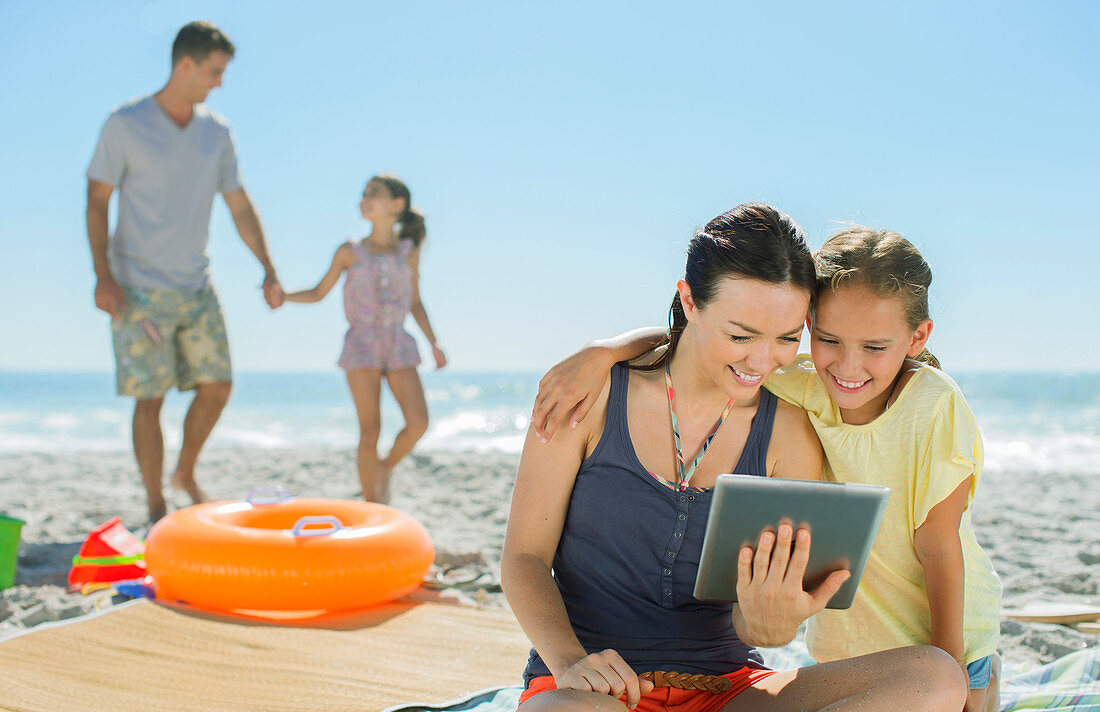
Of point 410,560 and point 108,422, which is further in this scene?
point 108,422

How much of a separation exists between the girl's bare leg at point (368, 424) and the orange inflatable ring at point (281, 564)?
165cm

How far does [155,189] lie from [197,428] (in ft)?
4.84

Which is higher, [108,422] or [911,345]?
[911,345]

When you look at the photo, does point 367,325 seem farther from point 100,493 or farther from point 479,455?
point 479,455

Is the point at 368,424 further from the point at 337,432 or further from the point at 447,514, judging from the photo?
the point at 337,432

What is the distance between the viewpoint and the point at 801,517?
1601 mm

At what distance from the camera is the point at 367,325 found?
219 inches

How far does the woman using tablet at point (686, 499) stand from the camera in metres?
1.77

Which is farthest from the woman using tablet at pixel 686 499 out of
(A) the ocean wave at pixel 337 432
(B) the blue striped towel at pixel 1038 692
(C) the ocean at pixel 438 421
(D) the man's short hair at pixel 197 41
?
(C) the ocean at pixel 438 421

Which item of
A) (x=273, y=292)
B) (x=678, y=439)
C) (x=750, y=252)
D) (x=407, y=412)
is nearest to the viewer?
(x=750, y=252)

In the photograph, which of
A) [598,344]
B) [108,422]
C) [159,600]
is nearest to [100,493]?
[159,600]

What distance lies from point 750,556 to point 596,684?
383mm

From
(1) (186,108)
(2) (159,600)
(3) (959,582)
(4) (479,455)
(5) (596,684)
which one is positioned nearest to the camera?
(5) (596,684)

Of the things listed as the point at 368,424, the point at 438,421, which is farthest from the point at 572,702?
the point at 438,421
